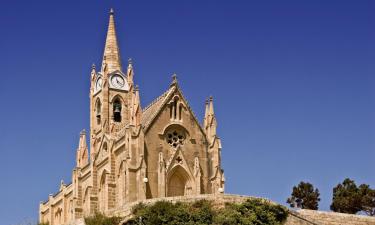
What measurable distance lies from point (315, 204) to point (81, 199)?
18188 mm

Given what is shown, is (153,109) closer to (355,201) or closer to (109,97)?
(109,97)

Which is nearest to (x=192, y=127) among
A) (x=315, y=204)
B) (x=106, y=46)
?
(x=315, y=204)

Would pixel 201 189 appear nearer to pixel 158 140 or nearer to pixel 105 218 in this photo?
pixel 158 140

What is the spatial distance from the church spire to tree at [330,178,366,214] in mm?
22498

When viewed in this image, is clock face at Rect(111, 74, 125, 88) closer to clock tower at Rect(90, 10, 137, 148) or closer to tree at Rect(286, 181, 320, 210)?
clock tower at Rect(90, 10, 137, 148)

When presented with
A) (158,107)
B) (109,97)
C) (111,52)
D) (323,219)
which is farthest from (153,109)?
(323,219)

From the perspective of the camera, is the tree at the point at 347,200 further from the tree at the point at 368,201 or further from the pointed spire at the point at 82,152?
the pointed spire at the point at 82,152

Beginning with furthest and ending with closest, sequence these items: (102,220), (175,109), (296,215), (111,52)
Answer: (111,52)
(175,109)
(296,215)
(102,220)

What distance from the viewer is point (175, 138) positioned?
70062mm

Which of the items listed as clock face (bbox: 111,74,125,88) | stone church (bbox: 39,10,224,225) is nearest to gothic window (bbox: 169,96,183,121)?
stone church (bbox: 39,10,224,225)

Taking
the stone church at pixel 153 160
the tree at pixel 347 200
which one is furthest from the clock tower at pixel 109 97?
the tree at pixel 347 200

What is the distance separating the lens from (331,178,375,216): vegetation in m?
70.8

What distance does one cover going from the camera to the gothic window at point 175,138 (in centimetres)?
6981

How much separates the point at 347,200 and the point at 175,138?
13.4 m
